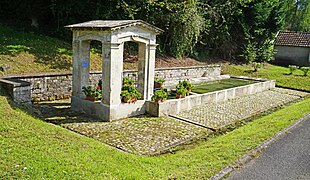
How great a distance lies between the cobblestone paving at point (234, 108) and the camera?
9.97 metres

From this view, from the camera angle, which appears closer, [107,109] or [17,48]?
[107,109]

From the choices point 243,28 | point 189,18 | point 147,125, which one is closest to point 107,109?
point 147,125

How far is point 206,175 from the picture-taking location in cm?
512

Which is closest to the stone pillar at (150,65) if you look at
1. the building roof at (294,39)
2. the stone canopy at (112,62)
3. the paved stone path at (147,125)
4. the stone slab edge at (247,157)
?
the stone canopy at (112,62)

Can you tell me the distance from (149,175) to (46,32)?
47.4ft

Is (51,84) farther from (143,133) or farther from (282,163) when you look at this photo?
(282,163)

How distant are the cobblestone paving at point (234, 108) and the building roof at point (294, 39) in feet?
49.4

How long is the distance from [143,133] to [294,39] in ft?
88.3

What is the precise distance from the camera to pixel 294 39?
30.1m

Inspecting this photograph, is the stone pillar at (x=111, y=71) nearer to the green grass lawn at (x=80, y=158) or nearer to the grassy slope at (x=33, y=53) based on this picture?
the green grass lawn at (x=80, y=158)

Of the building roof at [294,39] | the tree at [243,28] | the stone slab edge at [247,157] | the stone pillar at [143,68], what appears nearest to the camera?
the stone slab edge at [247,157]

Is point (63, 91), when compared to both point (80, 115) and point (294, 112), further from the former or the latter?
point (294, 112)

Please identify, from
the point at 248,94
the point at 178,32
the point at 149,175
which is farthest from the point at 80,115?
the point at 178,32

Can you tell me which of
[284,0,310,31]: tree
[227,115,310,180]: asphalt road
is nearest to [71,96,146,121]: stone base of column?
[227,115,310,180]: asphalt road
